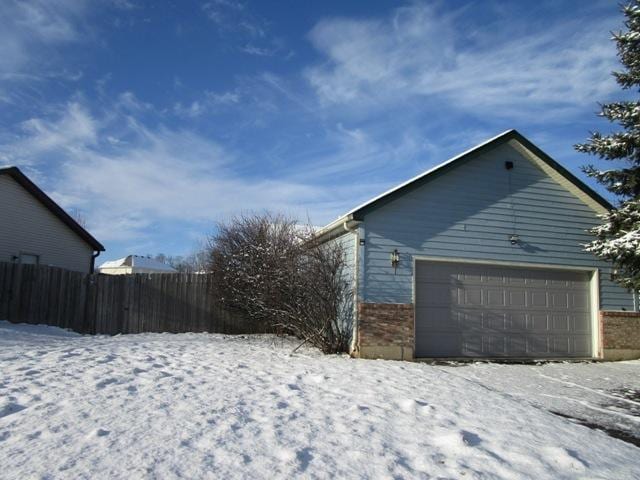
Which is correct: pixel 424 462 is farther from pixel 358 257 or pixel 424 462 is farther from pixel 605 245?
pixel 605 245

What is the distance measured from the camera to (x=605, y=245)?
11.0m

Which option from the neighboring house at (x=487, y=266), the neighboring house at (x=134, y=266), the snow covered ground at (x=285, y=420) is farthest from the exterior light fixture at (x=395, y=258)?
the neighboring house at (x=134, y=266)

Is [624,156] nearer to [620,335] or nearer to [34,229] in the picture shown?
[620,335]

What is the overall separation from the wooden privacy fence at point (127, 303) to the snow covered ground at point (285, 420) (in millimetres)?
5268

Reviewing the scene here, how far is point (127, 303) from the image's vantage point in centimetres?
1419

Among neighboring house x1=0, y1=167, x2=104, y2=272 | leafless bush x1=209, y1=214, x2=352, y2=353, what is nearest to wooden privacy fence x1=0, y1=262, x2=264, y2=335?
leafless bush x1=209, y1=214, x2=352, y2=353

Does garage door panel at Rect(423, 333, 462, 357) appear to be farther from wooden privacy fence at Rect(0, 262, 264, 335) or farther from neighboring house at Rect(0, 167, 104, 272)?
neighboring house at Rect(0, 167, 104, 272)

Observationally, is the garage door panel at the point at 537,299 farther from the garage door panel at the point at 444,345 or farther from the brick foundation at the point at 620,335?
the garage door panel at the point at 444,345

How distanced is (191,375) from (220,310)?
285 inches

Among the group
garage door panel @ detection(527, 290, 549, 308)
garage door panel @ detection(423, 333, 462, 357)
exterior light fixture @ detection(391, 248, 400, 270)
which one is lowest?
garage door panel @ detection(423, 333, 462, 357)

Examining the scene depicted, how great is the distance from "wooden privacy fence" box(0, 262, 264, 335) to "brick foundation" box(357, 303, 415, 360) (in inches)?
202

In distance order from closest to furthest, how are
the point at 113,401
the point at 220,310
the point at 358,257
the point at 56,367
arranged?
the point at 113,401, the point at 56,367, the point at 358,257, the point at 220,310

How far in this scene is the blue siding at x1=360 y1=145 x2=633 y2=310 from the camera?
35.4 ft

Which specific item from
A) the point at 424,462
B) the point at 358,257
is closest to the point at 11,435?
the point at 424,462
